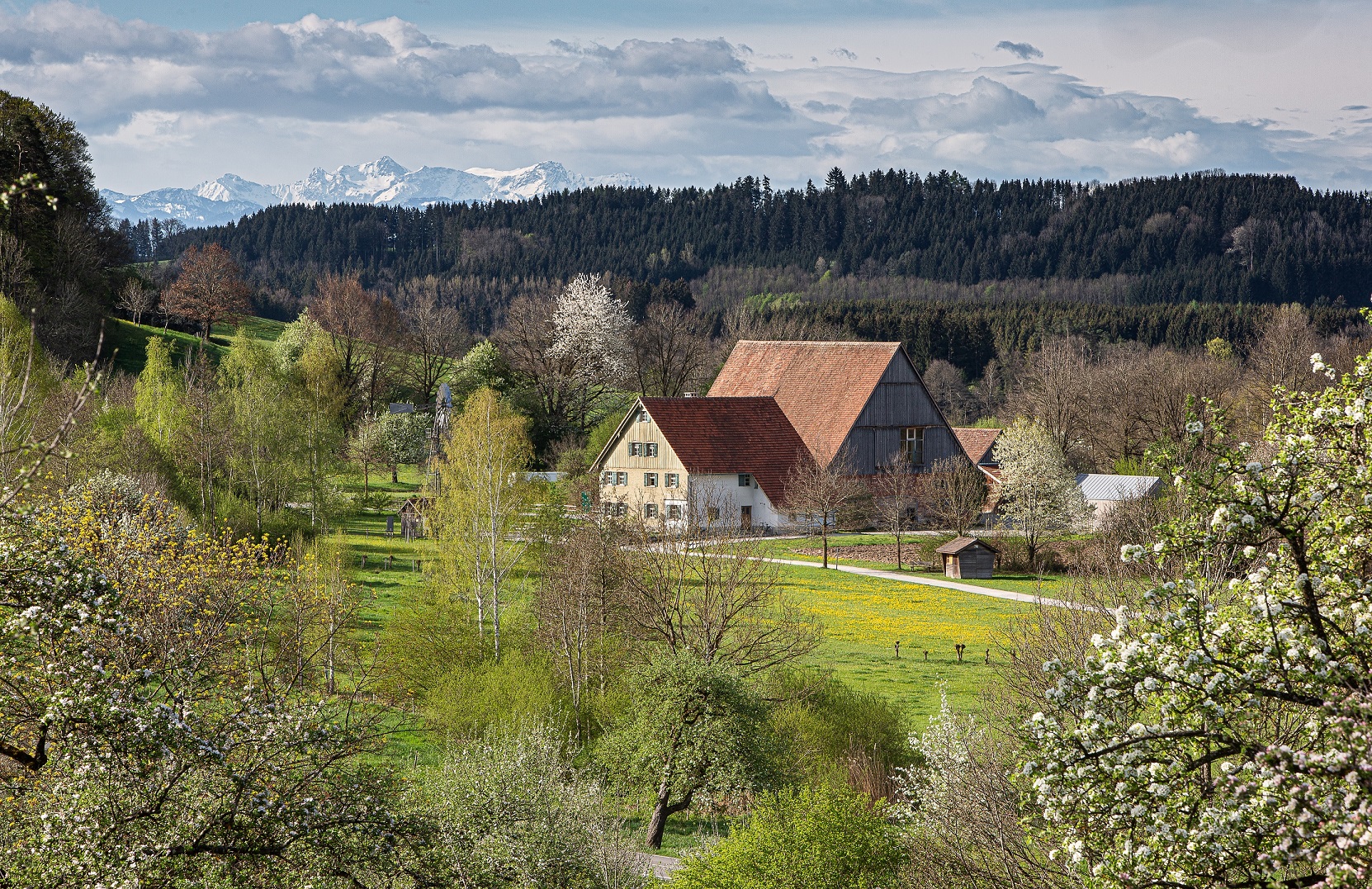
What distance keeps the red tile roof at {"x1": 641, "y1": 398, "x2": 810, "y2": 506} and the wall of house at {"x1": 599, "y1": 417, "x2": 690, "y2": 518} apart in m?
0.59

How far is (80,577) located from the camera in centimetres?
962

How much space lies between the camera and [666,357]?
84.4 metres

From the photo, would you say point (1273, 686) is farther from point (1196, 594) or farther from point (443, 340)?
point (443, 340)

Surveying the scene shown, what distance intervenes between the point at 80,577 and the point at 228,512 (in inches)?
1200

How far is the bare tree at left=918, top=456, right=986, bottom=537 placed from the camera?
51062 mm

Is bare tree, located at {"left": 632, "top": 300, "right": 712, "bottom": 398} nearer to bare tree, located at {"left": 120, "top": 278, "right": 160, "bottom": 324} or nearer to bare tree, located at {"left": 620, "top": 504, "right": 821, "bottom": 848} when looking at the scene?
bare tree, located at {"left": 120, "top": 278, "right": 160, "bottom": 324}

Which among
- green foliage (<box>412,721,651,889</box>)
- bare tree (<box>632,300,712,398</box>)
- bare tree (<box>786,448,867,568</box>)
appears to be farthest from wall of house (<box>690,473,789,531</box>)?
green foliage (<box>412,721,651,889</box>)

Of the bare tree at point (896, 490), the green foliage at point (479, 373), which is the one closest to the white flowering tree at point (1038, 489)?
the bare tree at point (896, 490)

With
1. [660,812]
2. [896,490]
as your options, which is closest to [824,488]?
[896,490]

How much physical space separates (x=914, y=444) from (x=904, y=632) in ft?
99.0

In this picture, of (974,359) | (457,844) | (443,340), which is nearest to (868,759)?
(457,844)

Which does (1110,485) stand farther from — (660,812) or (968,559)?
(660,812)

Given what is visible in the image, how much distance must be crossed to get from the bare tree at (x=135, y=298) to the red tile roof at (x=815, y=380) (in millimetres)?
43653

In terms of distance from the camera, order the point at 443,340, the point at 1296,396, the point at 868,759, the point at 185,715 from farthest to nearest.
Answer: the point at 443,340 → the point at 868,759 → the point at 185,715 → the point at 1296,396
